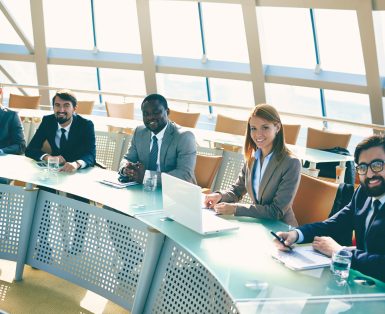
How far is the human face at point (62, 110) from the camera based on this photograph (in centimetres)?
438

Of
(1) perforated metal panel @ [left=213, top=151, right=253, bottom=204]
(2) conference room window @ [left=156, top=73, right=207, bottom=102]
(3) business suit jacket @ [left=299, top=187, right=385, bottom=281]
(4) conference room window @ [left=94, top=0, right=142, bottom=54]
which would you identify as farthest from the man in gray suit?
(2) conference room window @ [left=156, top=73, right=207, bottom=102]

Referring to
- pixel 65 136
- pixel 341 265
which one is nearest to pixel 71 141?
pixel 65 136

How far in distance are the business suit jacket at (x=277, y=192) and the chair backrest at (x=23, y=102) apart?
496cm

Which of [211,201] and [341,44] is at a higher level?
[341,44]

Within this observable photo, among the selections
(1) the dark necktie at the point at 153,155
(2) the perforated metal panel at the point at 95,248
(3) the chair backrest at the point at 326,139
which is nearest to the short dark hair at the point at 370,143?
(2) the perforated metal panel at the point at 95,248

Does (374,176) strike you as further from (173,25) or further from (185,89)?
(185,89)

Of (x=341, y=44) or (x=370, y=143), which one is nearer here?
(x=370, y=143)

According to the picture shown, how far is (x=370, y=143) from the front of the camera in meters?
2.46

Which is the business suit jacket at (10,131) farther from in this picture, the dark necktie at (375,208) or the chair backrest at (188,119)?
the dark necktie at (375,208)

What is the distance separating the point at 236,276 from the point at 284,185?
105 cm

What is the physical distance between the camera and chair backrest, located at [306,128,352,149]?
6223 mm

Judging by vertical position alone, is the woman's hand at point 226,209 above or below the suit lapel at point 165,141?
below

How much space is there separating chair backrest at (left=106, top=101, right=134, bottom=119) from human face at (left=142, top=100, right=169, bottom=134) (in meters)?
3.66

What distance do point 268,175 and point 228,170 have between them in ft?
4.29
